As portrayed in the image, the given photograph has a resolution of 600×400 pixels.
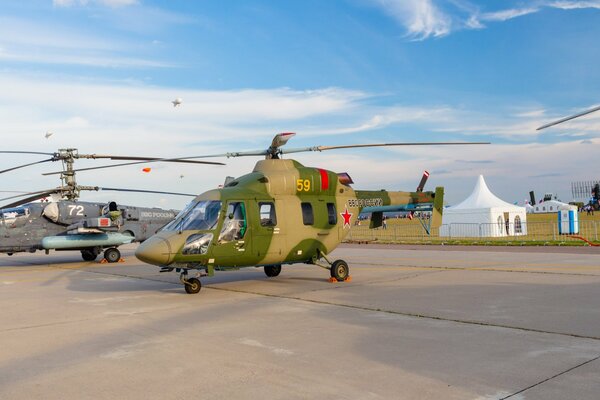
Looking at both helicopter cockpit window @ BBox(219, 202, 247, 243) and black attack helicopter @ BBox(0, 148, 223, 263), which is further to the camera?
black attack helicopter @ BBox(0, 148, 223, 263)

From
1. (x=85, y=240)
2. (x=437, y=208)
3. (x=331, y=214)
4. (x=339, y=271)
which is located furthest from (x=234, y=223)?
(x=85, y=240)

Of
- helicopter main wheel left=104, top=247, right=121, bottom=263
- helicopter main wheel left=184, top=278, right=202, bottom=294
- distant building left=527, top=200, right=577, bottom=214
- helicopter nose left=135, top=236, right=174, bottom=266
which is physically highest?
distant building left=527, top=200, right=577, bottom=214

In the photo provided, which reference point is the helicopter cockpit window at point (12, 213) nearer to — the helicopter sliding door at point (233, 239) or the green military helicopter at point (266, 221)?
the green military helicopter at point (266, 221)

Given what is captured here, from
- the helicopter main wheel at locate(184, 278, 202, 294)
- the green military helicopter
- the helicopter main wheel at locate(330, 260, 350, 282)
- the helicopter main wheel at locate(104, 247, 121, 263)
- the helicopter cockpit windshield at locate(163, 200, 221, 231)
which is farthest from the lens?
the helicopter main wheel at locate(104, 247, 121, 263)

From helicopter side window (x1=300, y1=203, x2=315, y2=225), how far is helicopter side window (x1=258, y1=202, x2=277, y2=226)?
84 centimetres

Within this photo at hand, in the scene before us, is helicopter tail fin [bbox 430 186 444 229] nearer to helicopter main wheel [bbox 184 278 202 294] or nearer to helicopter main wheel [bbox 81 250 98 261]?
helicopter main wheel [bbox 184 278 202 294]

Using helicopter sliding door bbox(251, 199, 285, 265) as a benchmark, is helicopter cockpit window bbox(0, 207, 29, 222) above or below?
above

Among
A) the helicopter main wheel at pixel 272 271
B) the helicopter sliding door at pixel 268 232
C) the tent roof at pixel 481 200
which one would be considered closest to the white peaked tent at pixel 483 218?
the tent roof at pixel 481 200

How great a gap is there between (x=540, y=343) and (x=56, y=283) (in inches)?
485

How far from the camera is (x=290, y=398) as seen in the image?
4.39m

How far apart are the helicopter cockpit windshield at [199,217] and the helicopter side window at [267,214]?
1037 millimetres

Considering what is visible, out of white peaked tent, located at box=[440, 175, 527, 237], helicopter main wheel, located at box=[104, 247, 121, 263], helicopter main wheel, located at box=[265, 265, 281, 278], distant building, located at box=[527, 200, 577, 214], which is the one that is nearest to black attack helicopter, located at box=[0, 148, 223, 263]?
helicopter main wheel, located at box=[104, 247, 121, 263]

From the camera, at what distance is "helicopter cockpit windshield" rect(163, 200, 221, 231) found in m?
10.8

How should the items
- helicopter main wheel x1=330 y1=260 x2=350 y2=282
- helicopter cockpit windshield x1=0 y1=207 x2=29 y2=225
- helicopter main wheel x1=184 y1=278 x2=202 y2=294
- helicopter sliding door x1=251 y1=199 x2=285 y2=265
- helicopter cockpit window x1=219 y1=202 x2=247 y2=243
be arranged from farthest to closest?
helicopter cockpit windshield x1=0 y1=207 x2=29 y2=225
helicopter main wheel x1=330 y1=260 x2=350 y2=282
helicopter sliding door x1=251 y1=199 x2=285 y2=265
helicopter main wheel x1=184 y1=278 x2=202 y2=294
helicopter cockpit window x1=219 y1=202 x2=247 y2=243
